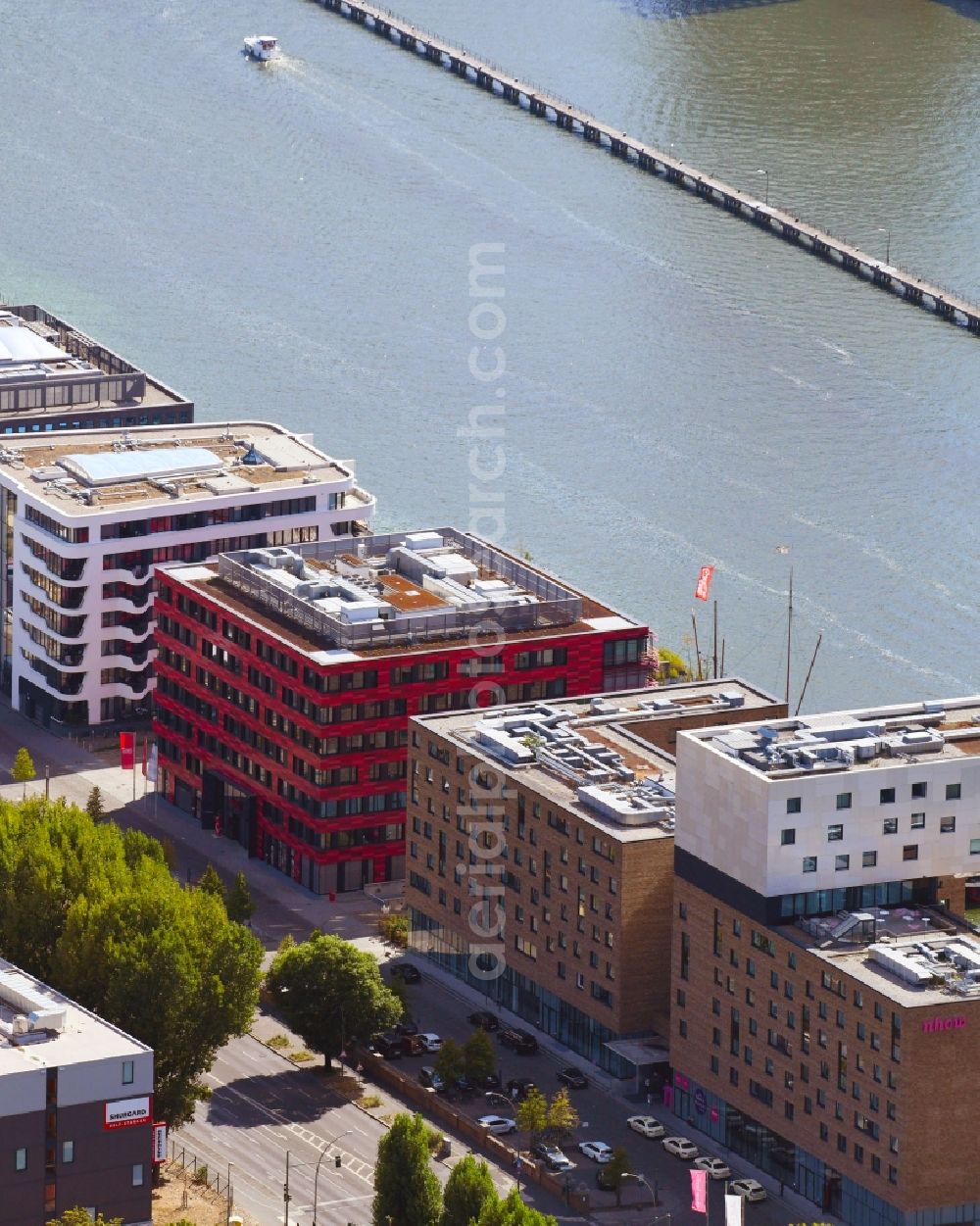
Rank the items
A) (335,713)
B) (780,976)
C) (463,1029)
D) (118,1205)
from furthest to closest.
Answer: (335,713) < (463,1029) < (780,976) < (118,1205)

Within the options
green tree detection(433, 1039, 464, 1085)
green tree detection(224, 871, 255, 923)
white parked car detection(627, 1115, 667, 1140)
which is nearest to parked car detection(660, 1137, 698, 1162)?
white parked car detection(627, 1115, 667, 1140)

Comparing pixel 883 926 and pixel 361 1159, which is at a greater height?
pixel 883 926

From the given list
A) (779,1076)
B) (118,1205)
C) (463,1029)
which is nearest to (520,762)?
(463,1029)

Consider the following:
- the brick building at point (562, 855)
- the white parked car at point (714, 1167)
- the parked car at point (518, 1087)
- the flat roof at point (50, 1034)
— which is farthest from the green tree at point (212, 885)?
the white parked car at point (714, 1167)

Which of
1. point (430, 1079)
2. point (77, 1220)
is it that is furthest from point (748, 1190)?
point (77, 1220)

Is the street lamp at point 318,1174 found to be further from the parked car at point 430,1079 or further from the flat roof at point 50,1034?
the flat roof at point 50,1034

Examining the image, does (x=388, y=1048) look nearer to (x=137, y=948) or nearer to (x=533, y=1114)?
(x=533, y=1114)

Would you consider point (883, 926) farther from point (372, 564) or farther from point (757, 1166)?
point (372, 564)

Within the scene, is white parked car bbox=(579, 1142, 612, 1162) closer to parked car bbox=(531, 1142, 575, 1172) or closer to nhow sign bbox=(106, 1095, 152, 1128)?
parked car bbox=(531, 1142, 575, 1172)
